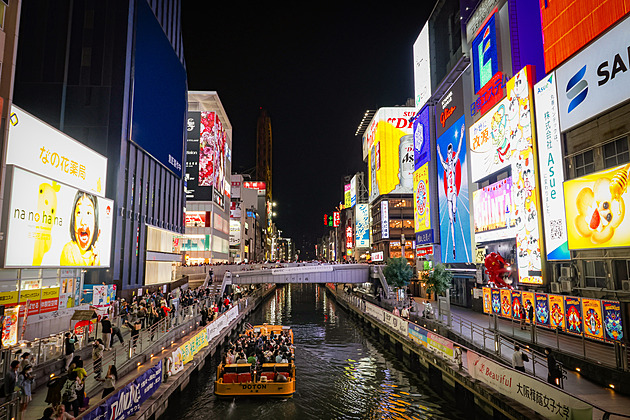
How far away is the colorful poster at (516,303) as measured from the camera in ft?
92.0

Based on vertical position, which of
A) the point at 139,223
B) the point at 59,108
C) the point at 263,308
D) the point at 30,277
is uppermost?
the point at 59,108

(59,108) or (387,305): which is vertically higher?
(59,108)

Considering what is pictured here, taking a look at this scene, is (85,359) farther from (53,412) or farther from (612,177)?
(612,177)

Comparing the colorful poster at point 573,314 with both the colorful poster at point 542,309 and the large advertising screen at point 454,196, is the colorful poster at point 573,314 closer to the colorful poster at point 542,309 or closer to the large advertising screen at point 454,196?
the colorful poster at point 542,309

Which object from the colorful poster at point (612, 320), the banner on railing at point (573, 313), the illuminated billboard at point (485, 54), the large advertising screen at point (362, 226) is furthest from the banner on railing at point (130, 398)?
the large advertising screen at point (362, 226)

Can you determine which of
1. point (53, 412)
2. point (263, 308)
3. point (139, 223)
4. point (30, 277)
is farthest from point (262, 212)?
point (53, 412)

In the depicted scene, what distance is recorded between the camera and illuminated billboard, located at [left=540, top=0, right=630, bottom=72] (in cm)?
A: 2319

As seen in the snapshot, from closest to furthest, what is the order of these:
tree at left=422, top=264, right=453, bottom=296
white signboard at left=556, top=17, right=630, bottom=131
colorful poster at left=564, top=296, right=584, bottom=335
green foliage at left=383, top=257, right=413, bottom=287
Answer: white signboard at left=556, top=17, right=630, bottom=131 < colorful poster at left=564, top=296, right=584, bottom=335 < tree at left=422, top=264, right=453, bottom=296 < green foliage at left=383, top=257, right=413, bottom=287

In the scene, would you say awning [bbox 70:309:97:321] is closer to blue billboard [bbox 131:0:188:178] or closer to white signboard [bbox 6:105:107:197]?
white signboard [bbox 6:105:107:197]

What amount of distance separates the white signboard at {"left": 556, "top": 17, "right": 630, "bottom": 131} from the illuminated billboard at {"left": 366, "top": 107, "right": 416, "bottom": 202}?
233 feet

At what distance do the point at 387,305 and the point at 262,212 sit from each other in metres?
144

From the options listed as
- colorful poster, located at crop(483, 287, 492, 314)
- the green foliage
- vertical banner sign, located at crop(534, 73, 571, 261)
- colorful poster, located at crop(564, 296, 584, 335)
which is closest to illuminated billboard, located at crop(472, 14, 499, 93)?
vertical banner sign, located at crop(534, 73, 571, 261)

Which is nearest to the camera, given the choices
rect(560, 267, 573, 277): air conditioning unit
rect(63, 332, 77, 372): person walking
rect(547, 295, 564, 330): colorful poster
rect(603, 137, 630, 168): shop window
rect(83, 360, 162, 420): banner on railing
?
rect(83, 360, 162, 420): banner on railing

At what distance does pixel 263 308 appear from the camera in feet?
222
